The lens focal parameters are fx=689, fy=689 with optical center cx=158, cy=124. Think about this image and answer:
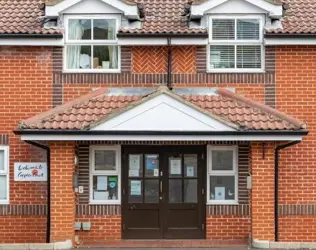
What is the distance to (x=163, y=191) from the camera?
54.5ft

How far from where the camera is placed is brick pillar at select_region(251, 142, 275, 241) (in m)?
15.5

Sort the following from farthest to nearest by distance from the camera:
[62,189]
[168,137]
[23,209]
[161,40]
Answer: [23,209]
[161,40]
[62,189]
[168,137]

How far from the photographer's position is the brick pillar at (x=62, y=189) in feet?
50.7

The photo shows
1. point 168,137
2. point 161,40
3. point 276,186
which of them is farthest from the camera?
point 161,40

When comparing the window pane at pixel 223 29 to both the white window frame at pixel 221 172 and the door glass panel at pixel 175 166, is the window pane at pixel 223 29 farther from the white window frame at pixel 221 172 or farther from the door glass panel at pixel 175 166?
the door glass panel at pixel 175 166

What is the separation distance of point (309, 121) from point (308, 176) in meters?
1.32

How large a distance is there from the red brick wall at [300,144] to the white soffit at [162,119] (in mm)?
2428

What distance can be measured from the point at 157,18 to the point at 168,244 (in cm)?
559

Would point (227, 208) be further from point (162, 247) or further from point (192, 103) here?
point (192, 103)

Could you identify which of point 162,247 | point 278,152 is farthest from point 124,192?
point 278,152

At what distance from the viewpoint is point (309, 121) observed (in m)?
16.6

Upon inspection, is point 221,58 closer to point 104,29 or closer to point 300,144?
point 300,144

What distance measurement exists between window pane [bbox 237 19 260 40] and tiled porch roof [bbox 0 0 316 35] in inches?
22.5

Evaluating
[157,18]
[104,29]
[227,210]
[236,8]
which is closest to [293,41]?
[236,8]
